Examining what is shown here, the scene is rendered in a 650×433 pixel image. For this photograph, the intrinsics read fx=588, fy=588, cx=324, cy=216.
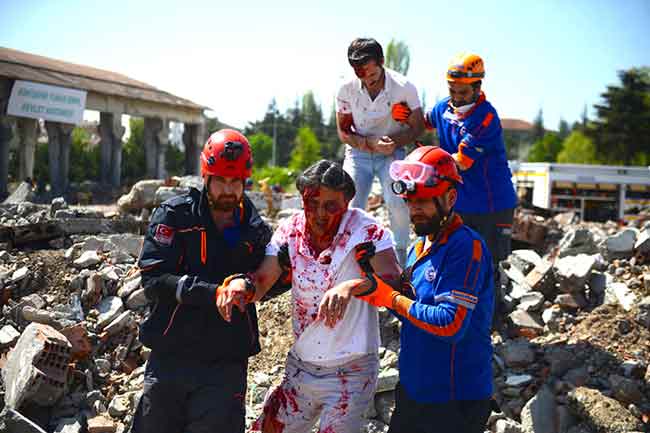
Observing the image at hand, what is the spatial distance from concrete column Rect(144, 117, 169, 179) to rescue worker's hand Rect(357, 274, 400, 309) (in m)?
19.9

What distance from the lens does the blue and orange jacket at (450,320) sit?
8.64 ft

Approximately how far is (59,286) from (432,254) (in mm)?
5018

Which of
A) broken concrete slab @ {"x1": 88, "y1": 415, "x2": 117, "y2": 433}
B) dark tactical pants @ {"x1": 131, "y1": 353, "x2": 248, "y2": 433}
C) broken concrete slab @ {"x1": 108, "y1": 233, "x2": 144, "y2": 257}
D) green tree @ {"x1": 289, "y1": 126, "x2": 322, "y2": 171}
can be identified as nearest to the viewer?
dark tactical pants @ {"x1": 131, "y1": 353, "x2": 248, "y2": 433}

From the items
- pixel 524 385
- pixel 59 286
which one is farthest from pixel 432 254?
pixel 59 286

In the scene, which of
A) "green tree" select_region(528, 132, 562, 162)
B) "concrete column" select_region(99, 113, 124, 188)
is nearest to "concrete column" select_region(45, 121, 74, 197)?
"concrete column" select_region(99, 113, 124, 188)

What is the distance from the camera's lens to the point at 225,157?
10.2 feet

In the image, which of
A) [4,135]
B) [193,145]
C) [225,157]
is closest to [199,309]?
[225,157]

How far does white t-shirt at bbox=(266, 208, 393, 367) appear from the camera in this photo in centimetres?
310

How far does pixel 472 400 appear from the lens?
277cm

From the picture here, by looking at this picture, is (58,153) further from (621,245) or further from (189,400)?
(189,400)

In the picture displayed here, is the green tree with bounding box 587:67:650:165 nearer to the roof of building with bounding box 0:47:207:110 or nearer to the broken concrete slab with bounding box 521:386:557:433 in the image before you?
the roof of building with bounding box 0:47:207:110

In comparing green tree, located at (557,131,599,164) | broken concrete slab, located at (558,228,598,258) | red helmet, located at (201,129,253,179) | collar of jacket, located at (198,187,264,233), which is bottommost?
broken concrete slab, located at (558,228,598,258)

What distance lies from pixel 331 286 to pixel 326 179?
0.56 metres

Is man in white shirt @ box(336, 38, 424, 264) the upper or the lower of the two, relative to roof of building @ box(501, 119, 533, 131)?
lower
